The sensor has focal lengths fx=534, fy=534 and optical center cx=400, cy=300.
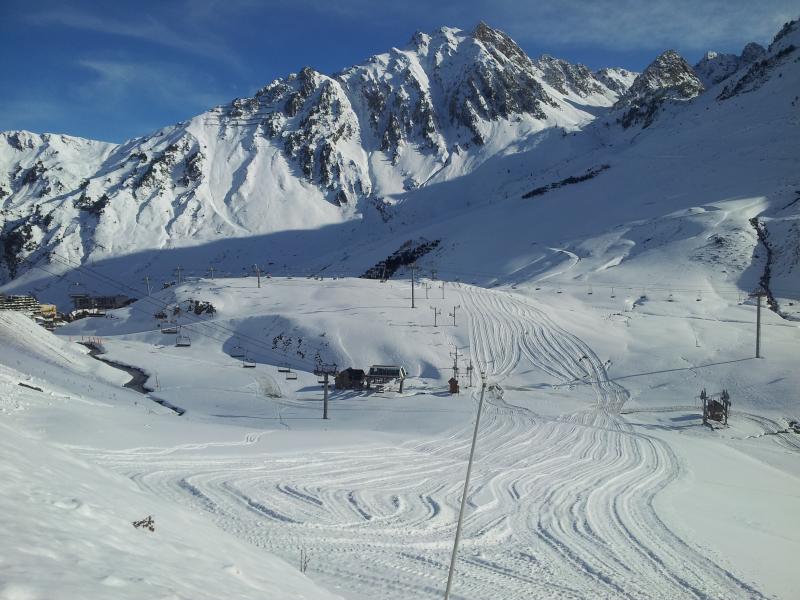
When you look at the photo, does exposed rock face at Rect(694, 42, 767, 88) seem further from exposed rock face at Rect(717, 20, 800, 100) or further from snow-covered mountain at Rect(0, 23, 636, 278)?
exposed rock face at Rect(717, 20, 800, 100)

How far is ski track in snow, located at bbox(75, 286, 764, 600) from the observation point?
970cm

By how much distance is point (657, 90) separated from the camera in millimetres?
130500

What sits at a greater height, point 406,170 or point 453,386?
point 406,170

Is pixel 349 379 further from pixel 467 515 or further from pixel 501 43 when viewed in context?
pixel 501 43

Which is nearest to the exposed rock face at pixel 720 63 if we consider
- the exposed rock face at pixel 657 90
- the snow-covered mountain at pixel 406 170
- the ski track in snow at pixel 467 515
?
the snow-covered mountain at pixel 406 170

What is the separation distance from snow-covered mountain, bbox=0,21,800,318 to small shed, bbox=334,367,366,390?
35031 millimetres

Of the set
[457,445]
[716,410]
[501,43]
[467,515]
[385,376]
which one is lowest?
[467,515]

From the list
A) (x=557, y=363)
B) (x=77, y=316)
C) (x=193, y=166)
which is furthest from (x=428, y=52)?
(x=557, y=363)

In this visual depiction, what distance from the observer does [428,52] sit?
176m

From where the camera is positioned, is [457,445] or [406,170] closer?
[457,445]

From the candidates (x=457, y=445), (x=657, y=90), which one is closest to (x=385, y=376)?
(x=457, y=445)

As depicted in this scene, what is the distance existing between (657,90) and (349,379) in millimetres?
129861

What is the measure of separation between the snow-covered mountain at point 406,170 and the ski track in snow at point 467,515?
146ft

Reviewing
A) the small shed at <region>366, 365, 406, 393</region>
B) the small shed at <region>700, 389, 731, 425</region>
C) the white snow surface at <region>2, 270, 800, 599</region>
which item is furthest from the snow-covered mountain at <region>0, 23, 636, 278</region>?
the small shed at <region>700, 389, 731, 425</region>
